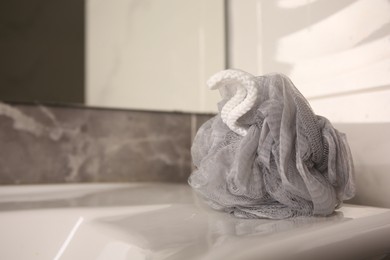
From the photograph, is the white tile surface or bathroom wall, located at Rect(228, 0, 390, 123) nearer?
bathroom wall, located at Rect(228, 0, 390, 123)

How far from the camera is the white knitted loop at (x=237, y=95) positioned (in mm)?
310

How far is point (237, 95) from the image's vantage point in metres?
0.32

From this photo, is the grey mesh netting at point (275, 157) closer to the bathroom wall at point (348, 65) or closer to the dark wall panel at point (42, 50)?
the bathroom wall at point (348, 65)

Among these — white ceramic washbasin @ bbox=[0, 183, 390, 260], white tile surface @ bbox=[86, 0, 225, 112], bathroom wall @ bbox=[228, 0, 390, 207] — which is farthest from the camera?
white tile surface @ bbox=[86, 0, 225, 112]

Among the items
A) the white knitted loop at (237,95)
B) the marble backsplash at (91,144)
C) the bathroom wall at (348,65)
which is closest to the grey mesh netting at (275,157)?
the white knitted loop at (237,95)

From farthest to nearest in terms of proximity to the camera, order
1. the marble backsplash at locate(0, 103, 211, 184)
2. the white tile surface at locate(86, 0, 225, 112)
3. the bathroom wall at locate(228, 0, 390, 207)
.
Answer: the white tile surface at locate(86, 0, 225, 112) → the marble backsplash at locate(0, 103, 211, 184) → the bathroom wall at locate(228, 0, 390, 207)

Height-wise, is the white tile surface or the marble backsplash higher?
the white tile surface

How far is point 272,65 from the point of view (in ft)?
1.91

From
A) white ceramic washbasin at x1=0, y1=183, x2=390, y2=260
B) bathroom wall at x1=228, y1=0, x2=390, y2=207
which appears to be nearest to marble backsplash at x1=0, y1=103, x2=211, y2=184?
white ceramic washbasin at x1=0, y1=183, x2=390, y2=260

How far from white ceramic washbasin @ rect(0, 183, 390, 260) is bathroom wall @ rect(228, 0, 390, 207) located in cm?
11

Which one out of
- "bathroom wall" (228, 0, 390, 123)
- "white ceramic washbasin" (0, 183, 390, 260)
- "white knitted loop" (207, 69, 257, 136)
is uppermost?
"bathroom wall" (228, 0, 390, 123)

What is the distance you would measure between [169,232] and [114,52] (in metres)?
0.54

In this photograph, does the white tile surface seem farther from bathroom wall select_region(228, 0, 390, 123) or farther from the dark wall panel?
bathroom wall select_region(228, 0, 390, 123)

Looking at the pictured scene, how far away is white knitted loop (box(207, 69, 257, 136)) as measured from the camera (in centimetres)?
31
